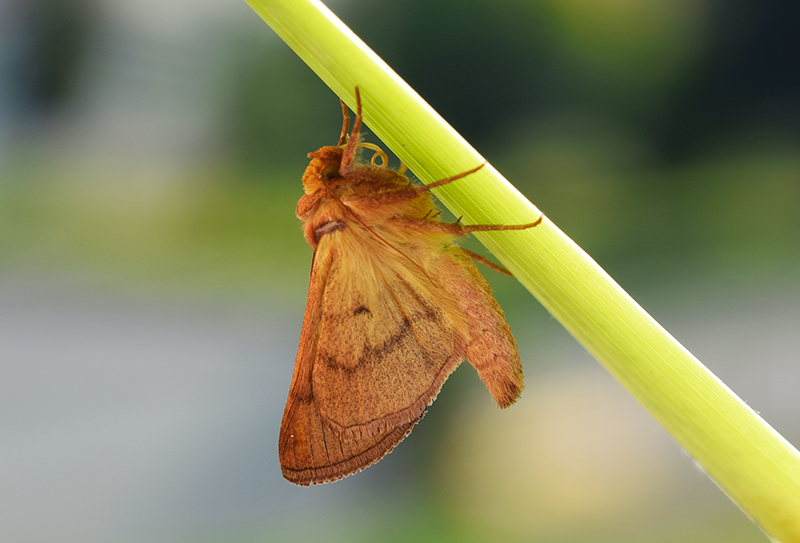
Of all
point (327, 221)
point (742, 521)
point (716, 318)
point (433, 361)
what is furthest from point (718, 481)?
point (716, 318)

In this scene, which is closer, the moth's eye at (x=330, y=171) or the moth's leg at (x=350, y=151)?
the moth's leg at (x=350, y=151)

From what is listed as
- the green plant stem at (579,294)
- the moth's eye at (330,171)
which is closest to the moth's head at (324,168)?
the moth's eye at (330,171)

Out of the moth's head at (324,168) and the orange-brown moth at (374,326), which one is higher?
the moth's head at (324,168)

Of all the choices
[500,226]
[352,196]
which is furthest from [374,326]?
[500,226]

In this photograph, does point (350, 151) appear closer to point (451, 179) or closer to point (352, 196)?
point (352, 196)

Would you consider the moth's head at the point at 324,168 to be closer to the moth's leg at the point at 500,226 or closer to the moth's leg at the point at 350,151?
the moth's leg at the point at 350,151

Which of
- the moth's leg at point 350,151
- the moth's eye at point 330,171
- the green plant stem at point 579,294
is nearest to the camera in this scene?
the green plant stem at point 579,294

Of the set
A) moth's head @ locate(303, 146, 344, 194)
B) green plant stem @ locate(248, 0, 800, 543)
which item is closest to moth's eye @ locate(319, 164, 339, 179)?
moth's head @ locate(303, 146, 344, 194)

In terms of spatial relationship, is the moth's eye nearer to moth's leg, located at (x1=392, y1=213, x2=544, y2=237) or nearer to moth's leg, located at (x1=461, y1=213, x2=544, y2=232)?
moth's leg, located at (x1=392, y1=213, x2=544, y2=237)
